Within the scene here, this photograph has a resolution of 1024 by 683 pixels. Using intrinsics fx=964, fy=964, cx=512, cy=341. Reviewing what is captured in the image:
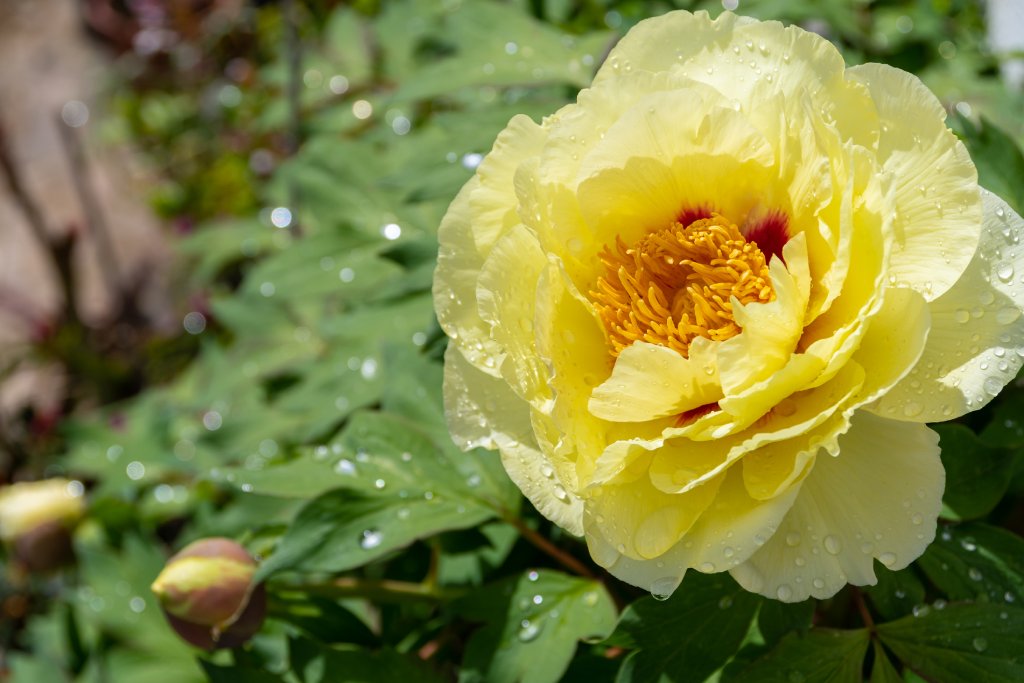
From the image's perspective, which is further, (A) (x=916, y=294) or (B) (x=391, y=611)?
(B) (x=391, y=611)

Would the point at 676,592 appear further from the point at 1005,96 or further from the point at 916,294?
the point at 1005,96

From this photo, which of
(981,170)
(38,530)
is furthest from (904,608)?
(38,530)

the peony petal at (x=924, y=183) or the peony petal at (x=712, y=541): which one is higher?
the peony petal at (x=924, y=183)

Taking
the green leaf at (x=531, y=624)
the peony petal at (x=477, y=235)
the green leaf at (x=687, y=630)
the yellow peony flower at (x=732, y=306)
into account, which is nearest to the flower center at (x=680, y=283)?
the yellow peony flower at (x=732, y=306)

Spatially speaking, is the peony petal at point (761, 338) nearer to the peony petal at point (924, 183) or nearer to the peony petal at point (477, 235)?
the peony petal at point (924, 183)

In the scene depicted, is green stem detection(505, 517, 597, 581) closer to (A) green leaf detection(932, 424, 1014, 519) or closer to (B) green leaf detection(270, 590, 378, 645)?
(B) green leaf detection(270, 590, 378, 645)

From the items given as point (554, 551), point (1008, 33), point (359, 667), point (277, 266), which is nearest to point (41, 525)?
A: point (277, 266)
